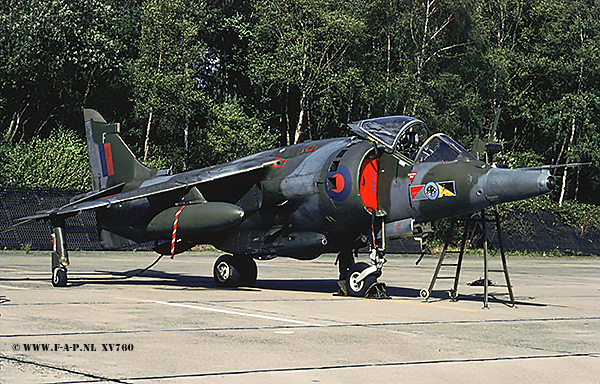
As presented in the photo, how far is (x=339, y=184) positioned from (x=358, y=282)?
197cm

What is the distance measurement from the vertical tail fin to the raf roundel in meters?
6.01

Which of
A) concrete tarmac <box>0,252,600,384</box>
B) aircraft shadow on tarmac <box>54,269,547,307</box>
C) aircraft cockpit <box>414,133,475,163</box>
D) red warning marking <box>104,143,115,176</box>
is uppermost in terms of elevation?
red warning marking <box>104,143,115,176</box>

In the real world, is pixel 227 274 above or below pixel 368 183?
below

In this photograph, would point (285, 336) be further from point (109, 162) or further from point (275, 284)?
point (109, 162)

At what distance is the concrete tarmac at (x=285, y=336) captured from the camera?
5.79m

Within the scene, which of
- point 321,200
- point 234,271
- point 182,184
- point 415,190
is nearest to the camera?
point 415,190

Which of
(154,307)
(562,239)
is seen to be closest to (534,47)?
(562,239)

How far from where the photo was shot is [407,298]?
13.2 m

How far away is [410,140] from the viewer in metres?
12.8

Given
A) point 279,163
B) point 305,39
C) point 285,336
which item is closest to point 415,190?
point 279,163

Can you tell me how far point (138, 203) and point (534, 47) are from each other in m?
51.3

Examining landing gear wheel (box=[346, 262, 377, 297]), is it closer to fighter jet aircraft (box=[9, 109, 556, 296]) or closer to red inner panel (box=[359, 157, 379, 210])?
fighter jet aircraft (box=[9, 109, 556, 296])

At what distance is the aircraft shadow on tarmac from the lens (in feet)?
44.8

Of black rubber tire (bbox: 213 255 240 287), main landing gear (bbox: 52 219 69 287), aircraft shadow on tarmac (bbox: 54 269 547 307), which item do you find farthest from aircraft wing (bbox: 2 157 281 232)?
black rubber tire (bbox: 213 255 240 287)
